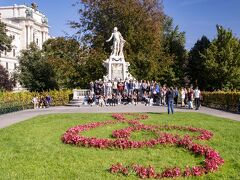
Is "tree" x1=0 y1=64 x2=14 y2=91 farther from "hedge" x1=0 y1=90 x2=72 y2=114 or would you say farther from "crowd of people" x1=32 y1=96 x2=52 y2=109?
"crowd of people" x1=32 y1=96 x2=52 y2=109

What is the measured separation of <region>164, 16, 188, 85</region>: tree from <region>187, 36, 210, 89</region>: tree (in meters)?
1.03

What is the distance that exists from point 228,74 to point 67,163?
148 feet

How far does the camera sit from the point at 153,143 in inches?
558

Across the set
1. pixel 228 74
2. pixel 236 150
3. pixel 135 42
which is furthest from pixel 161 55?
pixel 236 150

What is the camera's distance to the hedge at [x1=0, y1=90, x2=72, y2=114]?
98.5 ft

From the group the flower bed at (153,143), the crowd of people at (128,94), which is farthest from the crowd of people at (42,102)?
the flower bed at (153,143)

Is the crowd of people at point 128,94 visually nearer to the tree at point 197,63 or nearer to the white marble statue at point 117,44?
the white marble statue at point 117,44

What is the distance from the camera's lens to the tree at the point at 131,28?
5134 cm

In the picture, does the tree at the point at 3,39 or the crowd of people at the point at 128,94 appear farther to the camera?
the tree at the point at 3,39

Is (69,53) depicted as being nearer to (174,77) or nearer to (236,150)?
(174,77)

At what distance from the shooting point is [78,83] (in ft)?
177

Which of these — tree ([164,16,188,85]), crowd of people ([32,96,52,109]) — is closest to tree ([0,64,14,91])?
tree ([164,16,188,85])

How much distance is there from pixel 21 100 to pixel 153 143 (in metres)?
23.8

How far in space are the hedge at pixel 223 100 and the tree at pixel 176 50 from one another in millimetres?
25181
